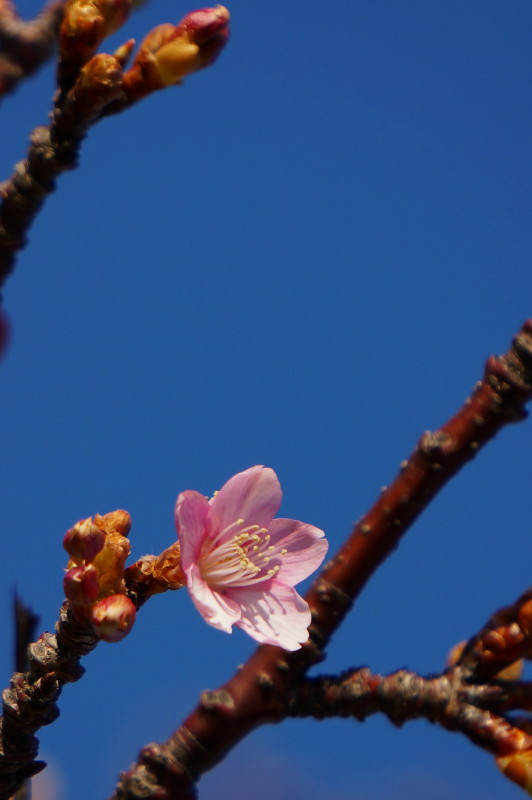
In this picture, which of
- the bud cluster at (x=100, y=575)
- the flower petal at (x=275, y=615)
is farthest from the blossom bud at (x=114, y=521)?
the flower petal at (x=275, y=615)

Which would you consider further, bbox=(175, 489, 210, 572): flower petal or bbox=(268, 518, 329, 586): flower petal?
bbox=(268, 518, 329, 586): flower petal

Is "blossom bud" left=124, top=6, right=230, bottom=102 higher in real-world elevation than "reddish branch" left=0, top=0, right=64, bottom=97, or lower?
lower

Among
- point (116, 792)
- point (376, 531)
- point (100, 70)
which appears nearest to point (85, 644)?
point (116, 792)

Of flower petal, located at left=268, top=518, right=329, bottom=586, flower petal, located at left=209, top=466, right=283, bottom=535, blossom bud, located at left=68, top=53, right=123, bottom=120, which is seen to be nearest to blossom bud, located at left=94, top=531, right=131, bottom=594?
flower petal, located at left=209, top=466, right=283, bottom=535

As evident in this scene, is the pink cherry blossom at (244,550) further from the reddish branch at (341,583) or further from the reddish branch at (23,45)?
the reddish branch at (23,45)

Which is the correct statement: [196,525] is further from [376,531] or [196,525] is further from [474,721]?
[474,721]

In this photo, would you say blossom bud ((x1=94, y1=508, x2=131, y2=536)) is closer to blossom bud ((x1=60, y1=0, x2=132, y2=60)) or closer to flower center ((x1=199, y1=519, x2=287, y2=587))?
flower center ((x1=199, y1=519, x2=287, y2=587))
